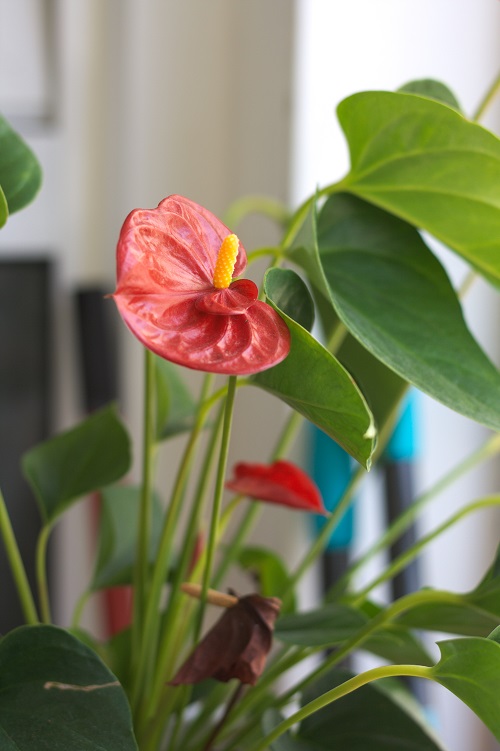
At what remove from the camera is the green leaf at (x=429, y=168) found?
1.08ft

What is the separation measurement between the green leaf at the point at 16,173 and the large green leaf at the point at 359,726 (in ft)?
0.80

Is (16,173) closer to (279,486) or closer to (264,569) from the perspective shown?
(279,486)

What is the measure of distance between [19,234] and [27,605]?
1.76 ft

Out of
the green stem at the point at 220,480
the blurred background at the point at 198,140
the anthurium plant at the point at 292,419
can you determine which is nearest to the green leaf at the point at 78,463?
the anthurium plant at the point at 292,419

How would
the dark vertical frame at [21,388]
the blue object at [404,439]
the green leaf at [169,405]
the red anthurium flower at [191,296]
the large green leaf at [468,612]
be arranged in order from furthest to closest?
1. the dark vertical frame at [21,388]
2. the blue object at [404,439]
3. the green leaf at [169,405]
4. the large green leaf at [468,612]
5. the red anthurium flower at [191,296]

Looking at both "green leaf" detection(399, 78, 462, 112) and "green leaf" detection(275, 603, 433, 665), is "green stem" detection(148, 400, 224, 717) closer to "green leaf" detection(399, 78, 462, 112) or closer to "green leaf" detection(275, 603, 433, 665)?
"green leaf" detection(275, 603, 433, 665)

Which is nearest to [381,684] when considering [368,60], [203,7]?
[368,60]

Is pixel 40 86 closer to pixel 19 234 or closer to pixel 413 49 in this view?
pixel 19 234

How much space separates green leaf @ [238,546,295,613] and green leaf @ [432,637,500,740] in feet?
0.83

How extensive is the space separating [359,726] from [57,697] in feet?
0.48

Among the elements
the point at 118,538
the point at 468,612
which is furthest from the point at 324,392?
the point at 118,538

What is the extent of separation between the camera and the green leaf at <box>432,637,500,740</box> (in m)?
0.27

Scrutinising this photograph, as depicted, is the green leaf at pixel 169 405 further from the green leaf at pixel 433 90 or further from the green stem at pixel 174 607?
the green leaf at pixel 433 90

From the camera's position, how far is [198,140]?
0.86 meters
